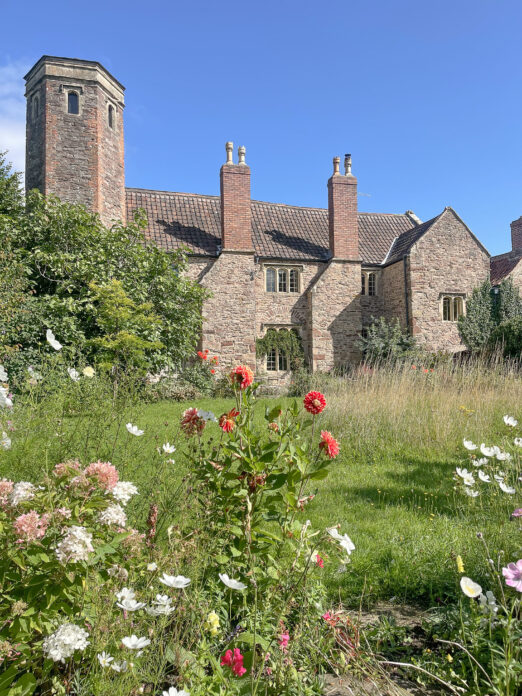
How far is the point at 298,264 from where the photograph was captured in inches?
827

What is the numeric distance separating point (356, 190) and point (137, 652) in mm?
21457

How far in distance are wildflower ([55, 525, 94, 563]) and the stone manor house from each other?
16453 millimetres

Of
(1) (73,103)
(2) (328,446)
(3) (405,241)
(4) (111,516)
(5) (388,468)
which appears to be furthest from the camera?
(3) (405,241)

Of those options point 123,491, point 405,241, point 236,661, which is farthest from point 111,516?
point 405,241

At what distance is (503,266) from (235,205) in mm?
13874

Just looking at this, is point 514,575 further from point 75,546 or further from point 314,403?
point 75,546

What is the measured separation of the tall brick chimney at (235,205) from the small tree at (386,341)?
6.37m

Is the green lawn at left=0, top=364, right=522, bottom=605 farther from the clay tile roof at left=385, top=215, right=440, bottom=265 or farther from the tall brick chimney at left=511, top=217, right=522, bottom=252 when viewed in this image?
the tall brick chimney at left=511, top=217, right=522, bottom=252

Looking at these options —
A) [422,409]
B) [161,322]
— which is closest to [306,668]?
[422,409]

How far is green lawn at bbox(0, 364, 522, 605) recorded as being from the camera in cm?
309

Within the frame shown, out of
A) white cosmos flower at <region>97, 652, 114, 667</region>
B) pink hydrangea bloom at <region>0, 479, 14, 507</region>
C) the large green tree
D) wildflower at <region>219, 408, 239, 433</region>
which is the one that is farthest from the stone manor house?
white cosmos flower at <region>97, 652, 114, 667</region>

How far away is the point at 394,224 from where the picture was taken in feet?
81.2

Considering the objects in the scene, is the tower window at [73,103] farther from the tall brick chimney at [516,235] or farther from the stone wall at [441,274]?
the tall brick chimney at [516,235]

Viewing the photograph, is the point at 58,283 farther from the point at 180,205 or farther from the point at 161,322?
the point at 180,205
